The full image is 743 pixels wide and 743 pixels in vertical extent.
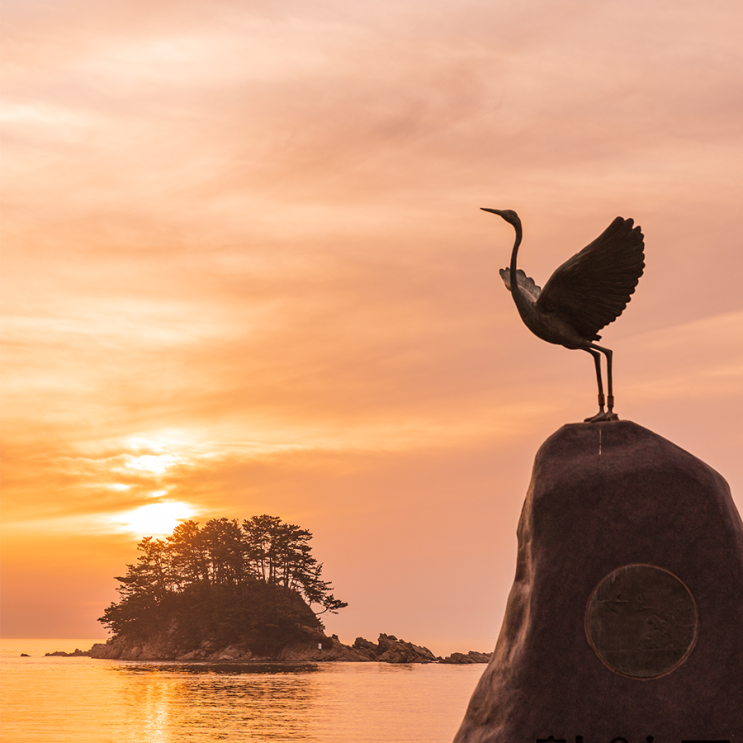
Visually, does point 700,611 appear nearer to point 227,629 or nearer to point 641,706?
point 641,706

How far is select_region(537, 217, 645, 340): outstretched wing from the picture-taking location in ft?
39.5

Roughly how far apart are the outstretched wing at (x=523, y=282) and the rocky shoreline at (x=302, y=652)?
7448 centimetres

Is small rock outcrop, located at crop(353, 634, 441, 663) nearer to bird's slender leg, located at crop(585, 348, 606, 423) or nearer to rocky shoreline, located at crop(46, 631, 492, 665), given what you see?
rocky shoreline, located at crop(46, 631, 492, 665)

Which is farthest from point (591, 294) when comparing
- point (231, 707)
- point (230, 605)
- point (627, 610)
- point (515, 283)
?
point (230, 605)

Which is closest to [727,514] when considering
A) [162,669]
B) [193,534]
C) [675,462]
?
[675,462]

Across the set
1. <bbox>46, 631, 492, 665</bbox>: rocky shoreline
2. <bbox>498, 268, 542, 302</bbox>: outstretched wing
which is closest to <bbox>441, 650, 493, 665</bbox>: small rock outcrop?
<bbox>46, 631, 492, 665</bbox>: rocky shoreline

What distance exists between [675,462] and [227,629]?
77231 mm

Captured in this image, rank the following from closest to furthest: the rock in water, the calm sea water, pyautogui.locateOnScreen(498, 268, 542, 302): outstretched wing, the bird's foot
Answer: the rock in water < the bird's foot < pyautogui.locateOnScreen(498, 268, 542, 302): outstretched wing < the calm sea water

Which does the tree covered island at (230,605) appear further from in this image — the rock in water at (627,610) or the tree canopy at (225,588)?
the rock in water at (627,610)

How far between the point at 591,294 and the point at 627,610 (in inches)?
166

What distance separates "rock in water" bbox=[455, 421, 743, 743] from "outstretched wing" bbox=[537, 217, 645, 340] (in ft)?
6.45

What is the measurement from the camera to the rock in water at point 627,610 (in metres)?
10.4

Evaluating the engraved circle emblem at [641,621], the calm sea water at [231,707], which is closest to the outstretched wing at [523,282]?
the engraved circle emblem at [641,621]

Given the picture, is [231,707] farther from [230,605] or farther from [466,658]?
[466,658]
